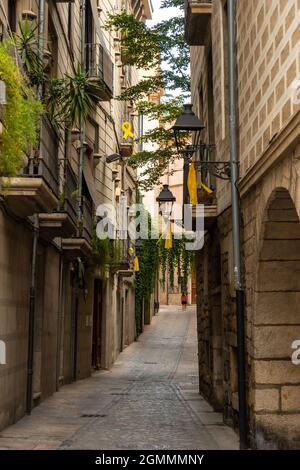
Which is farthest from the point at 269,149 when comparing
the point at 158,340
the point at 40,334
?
the point at 158,340

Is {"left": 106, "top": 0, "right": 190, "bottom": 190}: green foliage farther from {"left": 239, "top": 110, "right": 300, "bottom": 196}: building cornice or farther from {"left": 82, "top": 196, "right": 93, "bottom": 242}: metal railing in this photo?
{"left": 239, "top": 110, "right": 300, "bottom": 196}: building cornice

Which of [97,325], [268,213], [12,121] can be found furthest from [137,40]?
[268,213]

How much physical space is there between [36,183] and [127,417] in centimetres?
486

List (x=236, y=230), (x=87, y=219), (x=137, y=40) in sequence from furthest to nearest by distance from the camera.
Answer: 1. (x=137, y=40)
2. (x=87, y=219)
3. (x=236, y=230)

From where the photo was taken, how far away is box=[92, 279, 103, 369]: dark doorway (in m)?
23.0

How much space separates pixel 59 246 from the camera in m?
15.7

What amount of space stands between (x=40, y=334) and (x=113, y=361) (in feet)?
39.6

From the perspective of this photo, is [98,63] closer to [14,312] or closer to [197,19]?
[197,19]

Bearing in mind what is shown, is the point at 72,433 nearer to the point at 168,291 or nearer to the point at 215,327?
the point at 215,327

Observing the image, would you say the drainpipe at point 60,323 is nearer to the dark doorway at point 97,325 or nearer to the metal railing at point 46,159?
the metal railing at point 46,159

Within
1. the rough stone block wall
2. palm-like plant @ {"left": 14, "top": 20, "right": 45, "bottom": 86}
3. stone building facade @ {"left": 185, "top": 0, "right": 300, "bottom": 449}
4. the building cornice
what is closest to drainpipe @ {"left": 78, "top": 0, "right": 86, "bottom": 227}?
the rough stone block wall

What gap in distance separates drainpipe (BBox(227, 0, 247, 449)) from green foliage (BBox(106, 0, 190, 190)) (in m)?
10.5

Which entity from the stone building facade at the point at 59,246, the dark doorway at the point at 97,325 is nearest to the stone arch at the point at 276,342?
the stone building facade at the point at 59,246
